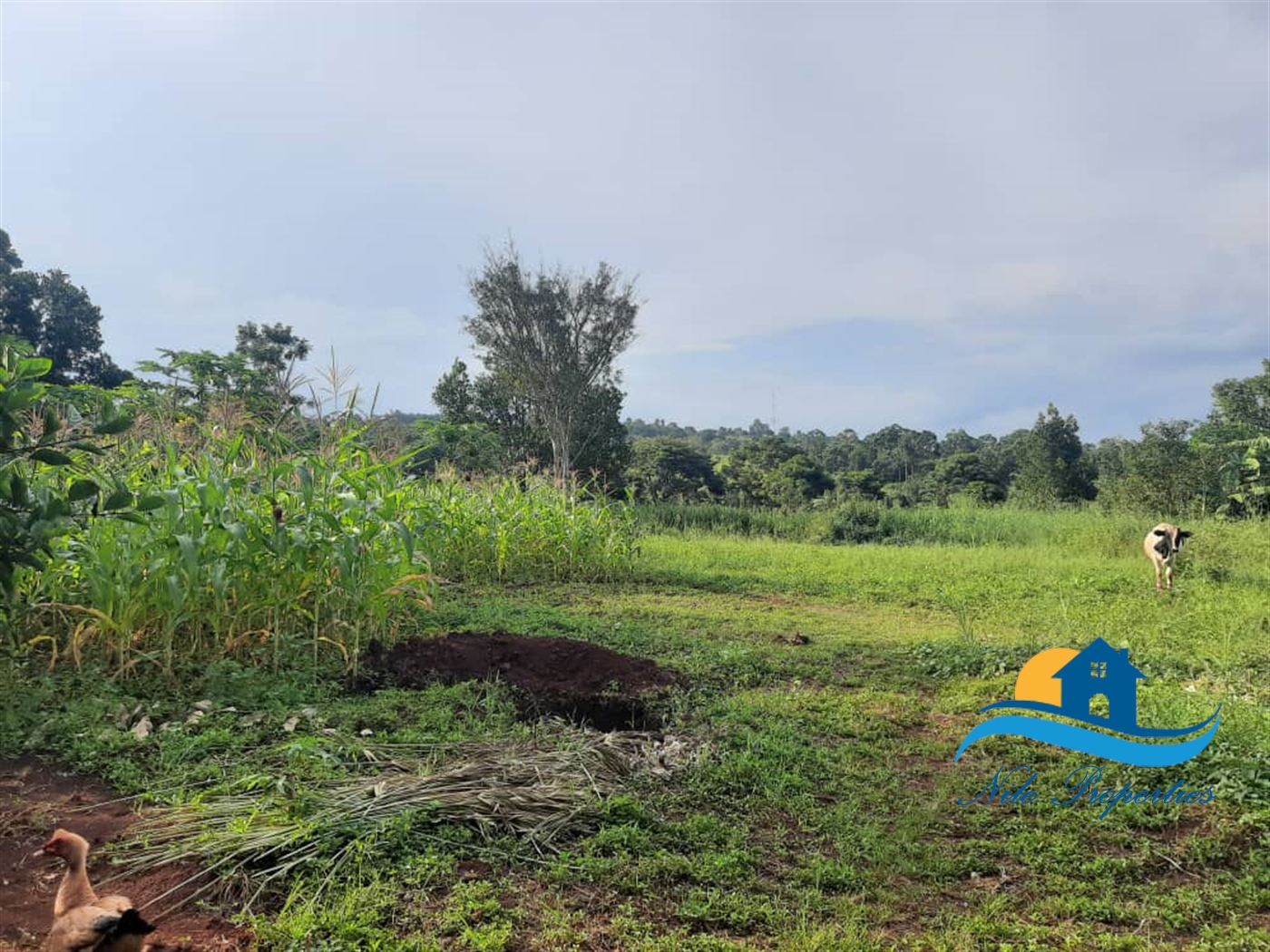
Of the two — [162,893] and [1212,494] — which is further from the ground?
[1212,494]

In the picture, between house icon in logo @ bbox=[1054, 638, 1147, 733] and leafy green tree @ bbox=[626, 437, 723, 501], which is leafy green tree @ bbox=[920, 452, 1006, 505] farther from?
house icon in logo @ bbox=[1054, 638, 1147, 733]

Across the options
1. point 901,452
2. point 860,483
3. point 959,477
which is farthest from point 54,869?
point 901,452

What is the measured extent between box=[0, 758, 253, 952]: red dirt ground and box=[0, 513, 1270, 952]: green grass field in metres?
0.09

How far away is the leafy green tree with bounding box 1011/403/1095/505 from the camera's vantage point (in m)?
21.4

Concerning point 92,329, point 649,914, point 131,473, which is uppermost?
point 92,329

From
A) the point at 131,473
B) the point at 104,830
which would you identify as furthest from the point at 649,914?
the point at 131,473

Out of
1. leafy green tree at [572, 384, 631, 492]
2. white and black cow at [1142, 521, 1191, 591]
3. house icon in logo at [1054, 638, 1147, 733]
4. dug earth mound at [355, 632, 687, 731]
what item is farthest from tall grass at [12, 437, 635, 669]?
leafy green tree at [572, 384, 631, 492]

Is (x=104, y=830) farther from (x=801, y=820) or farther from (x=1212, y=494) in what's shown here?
(x=1212, y=494)

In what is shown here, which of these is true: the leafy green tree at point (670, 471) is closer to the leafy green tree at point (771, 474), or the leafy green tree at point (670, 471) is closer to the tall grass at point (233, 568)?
the leafy green tree at point (771, 474)

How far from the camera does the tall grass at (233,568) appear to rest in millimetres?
3182

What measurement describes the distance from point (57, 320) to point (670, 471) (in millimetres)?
18465

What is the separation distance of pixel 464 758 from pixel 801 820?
3.58ft

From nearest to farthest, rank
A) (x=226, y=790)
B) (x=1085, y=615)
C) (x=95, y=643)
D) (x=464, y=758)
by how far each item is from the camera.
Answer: (x=226, y=790) < (x=464, y=758) < (x=95, y=643) < (x=1085, y=615)

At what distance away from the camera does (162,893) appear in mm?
1737
